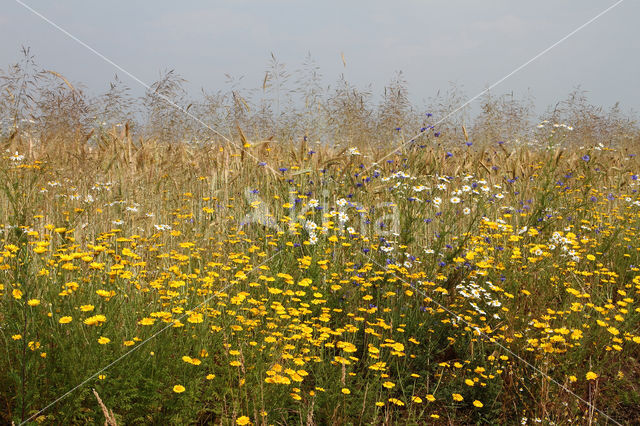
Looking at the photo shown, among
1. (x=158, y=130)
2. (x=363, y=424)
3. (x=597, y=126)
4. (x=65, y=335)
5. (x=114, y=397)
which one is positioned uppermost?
(x=597, y=126)

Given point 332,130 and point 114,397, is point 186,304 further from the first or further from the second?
point 332,130

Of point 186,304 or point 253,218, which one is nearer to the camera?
point 186,304

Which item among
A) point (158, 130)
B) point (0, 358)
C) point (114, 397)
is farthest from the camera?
point (158, 130)

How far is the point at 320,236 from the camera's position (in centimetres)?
377

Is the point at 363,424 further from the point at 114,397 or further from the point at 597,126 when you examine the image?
the point at 597,126

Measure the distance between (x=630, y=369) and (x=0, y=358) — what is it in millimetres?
3319

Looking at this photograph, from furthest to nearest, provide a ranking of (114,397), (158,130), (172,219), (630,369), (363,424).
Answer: (158,130) → (172,219) → (630,369) → (363,424) → (114,397)

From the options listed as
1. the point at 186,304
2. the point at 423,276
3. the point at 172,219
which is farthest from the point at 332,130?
the point at 186,304

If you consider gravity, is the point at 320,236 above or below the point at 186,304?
above

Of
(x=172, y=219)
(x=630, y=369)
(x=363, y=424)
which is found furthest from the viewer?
(x=172, y=219)

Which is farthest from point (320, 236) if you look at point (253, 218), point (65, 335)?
point (65, 335)

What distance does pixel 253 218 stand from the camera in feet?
13.6

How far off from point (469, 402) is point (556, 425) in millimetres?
458

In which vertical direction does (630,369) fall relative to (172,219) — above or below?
below
